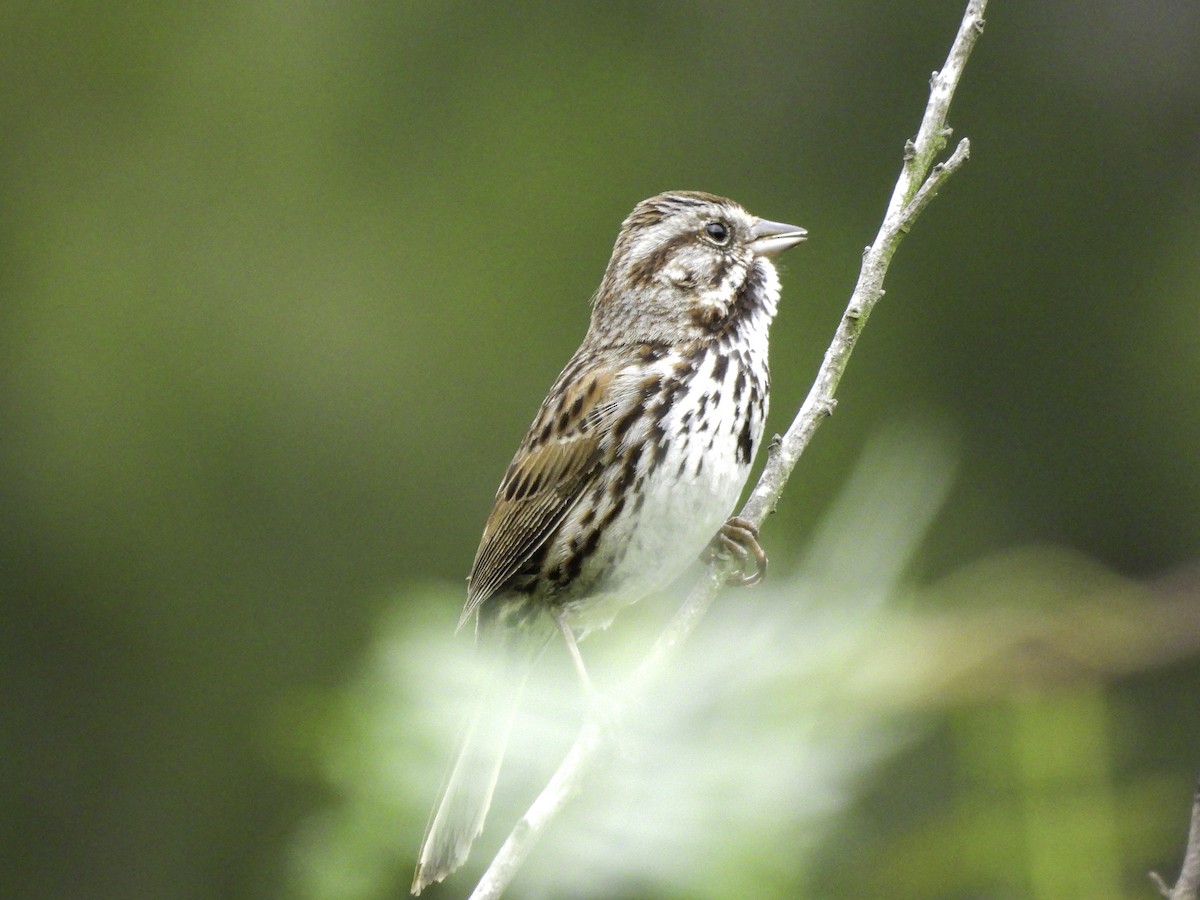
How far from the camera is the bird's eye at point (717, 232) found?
3.51 m

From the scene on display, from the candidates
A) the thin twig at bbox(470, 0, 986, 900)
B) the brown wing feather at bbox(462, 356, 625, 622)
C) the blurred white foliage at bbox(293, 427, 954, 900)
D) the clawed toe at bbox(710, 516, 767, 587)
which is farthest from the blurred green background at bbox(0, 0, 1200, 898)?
the blurred white foliage at bbox(293, 427, 954, 900)

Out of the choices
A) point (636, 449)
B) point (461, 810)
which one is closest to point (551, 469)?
point (636, 449)

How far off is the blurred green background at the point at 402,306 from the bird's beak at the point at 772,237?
2.07 metres

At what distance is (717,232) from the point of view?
3514 millimetres

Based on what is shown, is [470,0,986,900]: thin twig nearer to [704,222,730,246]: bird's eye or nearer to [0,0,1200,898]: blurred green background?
[704,222,730,246]: bird's eye

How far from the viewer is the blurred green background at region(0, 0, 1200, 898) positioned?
5867 mm

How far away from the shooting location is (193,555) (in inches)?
241

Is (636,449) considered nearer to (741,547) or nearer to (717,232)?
(741,547)

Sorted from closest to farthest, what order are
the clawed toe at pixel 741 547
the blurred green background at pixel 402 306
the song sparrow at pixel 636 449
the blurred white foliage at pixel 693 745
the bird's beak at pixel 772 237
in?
the blurred white foliage at pixel 693 745 < the song sparrow at pixel 636 449 < the clawed toe at pixel 741 547 < the bird's beak at pixel 772 237 < the blurred green background at pixel 402 306

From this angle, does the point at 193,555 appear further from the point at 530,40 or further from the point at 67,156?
the point at 530,40

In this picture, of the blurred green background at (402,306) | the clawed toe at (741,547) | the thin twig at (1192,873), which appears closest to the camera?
the thin twig at (1192,873)

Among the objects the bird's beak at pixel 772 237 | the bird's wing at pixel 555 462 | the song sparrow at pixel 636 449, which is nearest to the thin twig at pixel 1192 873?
the song sparrow at pixel 636 449

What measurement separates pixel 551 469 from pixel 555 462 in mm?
17

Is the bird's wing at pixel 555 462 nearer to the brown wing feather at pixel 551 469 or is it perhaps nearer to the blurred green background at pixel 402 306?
the brown wing feather at pixel 551 469
